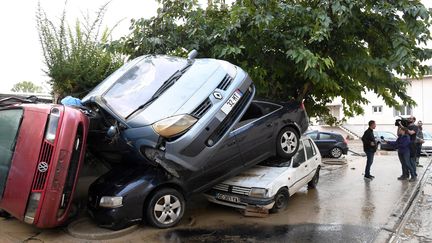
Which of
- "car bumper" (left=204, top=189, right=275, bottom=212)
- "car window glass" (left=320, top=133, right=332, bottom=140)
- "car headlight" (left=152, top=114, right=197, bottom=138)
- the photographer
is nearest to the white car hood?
"car bumper" (left=204, top=189, right=275, bottom=212)

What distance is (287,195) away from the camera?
7.16 meters

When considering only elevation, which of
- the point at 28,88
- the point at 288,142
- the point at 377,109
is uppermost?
the point at 288,142

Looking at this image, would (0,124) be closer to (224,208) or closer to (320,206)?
(224,208)

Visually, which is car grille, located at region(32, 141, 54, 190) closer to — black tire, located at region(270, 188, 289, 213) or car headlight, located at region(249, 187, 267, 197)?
car headlight, located at region(249, 187, 267, 197)

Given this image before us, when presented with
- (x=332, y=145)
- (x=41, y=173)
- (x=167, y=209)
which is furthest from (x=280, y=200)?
(x=332, y=145)

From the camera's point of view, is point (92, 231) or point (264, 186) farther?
point (264, 186)

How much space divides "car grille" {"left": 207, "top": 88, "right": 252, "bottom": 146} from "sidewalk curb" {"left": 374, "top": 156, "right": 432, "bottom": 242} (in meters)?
2.76

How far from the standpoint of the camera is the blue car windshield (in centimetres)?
571

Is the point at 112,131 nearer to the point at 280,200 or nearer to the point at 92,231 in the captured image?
the point at 92,231

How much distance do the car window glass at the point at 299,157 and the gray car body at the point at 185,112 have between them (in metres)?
1.96

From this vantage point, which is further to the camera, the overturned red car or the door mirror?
the door mirror

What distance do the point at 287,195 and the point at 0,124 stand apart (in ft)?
16.6

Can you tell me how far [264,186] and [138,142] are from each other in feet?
7.85

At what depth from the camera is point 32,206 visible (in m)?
5.12
